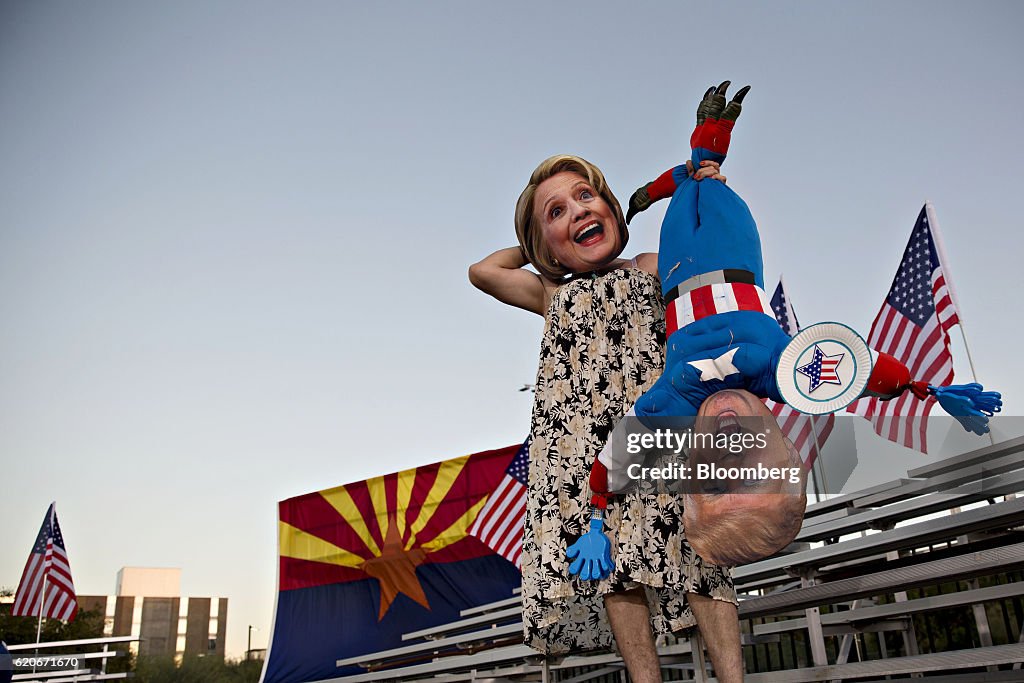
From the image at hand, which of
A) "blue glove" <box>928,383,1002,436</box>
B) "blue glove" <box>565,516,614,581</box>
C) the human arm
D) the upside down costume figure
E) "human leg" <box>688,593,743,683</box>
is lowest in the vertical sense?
"human leg" <box>688,593,743,683</box>

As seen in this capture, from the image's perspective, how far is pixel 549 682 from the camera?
12.4 feet

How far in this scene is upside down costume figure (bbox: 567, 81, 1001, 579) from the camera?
2090mm

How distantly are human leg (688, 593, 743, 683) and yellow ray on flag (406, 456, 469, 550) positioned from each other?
655 centimetres

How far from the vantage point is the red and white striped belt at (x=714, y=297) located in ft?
7.32

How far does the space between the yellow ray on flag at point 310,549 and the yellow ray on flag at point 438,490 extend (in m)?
0.69

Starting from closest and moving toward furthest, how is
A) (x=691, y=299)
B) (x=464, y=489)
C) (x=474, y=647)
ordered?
(x=691, y=299) → (x=474, y=647) → (x=464, y=489)

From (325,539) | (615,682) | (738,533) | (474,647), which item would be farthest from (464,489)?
(738,533)

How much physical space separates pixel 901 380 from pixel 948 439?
2109 millimetres

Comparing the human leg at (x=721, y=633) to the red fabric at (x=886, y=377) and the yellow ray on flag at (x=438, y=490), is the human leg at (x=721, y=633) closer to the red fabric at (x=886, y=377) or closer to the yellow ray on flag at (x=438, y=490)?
the red fabric at (x=886, y=377)

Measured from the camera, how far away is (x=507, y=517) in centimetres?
759

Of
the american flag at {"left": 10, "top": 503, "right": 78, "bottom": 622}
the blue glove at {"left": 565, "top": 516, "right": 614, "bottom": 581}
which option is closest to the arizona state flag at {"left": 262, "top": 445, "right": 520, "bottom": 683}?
the american flag at {"left": 10, "top": 503, "right": 78, "bottom": 622}

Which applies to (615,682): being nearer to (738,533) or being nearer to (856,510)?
(856,510)

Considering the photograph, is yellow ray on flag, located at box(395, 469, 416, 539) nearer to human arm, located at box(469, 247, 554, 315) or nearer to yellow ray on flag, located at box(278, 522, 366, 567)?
yellow ray on flag, located at box(278, 522, 366, 567)

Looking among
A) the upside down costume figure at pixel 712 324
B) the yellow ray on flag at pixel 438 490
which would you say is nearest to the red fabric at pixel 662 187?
the upside down costume figure at pixel 712 324
